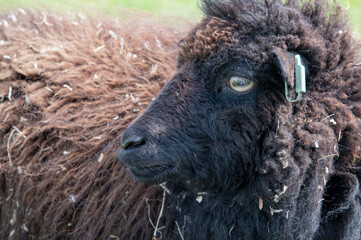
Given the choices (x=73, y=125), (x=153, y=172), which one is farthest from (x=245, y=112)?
(x=73, y=125)

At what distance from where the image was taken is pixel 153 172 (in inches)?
134

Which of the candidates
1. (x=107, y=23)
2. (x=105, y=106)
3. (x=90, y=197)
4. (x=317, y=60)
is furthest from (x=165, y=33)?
(x=317, y=60)

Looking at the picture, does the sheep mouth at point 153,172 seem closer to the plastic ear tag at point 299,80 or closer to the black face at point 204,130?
the black face at point 204,130

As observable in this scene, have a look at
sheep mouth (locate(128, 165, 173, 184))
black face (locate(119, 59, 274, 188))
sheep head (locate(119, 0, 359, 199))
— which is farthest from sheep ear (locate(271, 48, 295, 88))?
sheep mouth (locate(128, 165, 173, 184))

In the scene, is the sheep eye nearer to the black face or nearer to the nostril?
the black face

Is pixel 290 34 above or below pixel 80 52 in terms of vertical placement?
above

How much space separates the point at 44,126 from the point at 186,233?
1.82 meters

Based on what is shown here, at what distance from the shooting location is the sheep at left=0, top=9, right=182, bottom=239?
4.23 meters

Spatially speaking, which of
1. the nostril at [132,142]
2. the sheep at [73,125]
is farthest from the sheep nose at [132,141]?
the sheep at [73,125]

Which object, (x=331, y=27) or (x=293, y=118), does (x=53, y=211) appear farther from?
(x=331, y=27)

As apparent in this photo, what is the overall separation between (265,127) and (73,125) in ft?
6.73

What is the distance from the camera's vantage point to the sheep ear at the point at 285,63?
3.13m

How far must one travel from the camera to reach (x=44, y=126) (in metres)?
4.59

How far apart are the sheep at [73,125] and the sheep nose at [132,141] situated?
0.71m
